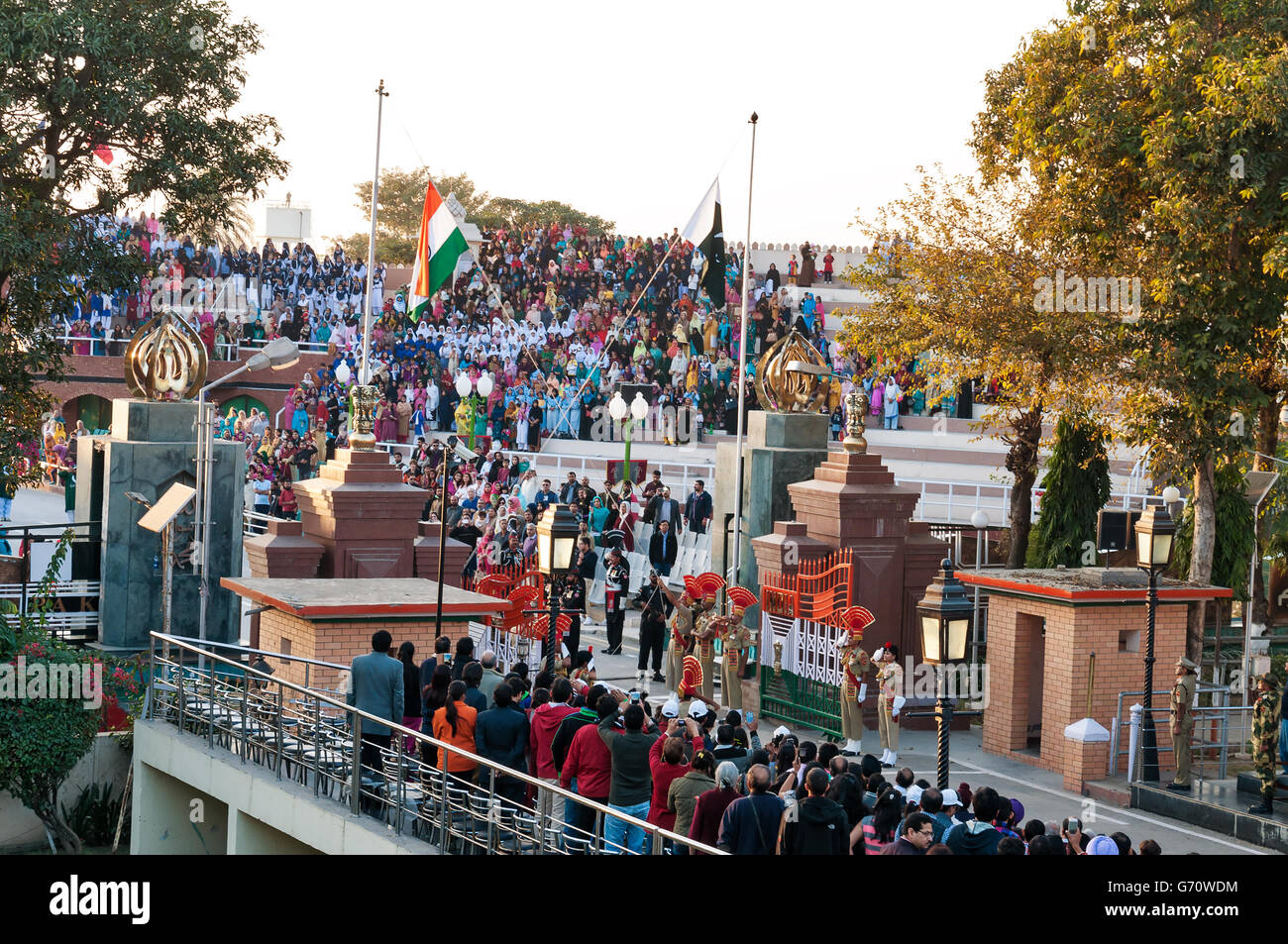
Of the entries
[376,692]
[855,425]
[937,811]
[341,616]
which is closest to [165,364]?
[341,616]

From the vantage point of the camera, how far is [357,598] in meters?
15.3

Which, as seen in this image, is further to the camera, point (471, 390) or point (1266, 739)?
point (471, 390)

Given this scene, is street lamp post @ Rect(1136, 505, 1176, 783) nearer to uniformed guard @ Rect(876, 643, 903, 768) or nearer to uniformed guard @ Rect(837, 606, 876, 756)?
uniformed guard @ Rect(876, 643, 903, 768)

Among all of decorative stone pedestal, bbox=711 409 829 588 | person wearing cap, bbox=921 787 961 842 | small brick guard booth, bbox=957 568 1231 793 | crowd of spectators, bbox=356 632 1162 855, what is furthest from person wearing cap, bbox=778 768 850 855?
decorative stone pedestal, bbox=711 409 829 588

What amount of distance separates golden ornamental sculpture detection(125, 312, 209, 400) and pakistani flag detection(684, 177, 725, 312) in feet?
24.8

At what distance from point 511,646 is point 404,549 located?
175 centimetres

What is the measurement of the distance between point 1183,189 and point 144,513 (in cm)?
1268

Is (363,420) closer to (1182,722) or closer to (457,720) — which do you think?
(457,720)

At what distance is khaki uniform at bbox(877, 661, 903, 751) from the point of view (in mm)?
17422

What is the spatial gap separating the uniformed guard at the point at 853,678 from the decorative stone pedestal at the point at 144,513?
273 inches

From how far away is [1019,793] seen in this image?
16859 millimetres

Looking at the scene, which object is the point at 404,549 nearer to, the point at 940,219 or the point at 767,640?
the point at 767,640

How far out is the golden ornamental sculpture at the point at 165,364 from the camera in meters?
18.7

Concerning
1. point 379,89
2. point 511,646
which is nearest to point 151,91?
point 379,89
